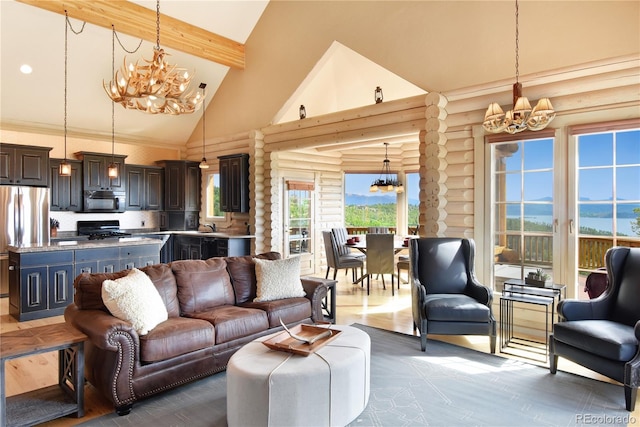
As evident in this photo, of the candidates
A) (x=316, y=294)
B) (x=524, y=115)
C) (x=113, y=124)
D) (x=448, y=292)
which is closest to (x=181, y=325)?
(x=316, y=294)

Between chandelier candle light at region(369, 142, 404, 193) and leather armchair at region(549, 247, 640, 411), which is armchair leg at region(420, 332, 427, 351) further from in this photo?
chandelier candle light at region(369, 142, 404, 193)

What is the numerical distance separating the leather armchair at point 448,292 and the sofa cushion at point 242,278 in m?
1.76

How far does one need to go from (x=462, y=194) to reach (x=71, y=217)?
23.5 ft

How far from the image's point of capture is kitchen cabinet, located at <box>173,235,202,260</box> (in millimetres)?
7734

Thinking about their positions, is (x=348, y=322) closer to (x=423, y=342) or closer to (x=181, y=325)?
(x=423, y=342)

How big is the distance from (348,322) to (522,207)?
249 centimetres

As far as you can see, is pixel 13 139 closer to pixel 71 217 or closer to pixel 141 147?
pixel 71 217

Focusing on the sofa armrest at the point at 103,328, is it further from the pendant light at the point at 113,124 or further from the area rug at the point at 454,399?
the pendant light at the point at 113,124

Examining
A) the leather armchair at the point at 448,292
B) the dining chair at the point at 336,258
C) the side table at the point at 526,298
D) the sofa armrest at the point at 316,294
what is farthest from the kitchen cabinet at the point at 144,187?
the side table at the point at 526,298

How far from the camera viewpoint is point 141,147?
8.61m

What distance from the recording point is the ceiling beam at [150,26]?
551 centimetres

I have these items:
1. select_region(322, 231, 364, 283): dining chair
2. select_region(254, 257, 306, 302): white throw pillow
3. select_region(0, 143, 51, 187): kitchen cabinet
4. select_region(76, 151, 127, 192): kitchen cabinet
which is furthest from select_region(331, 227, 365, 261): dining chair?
select_region(0, 143, 51, 187): kitchen cabinet

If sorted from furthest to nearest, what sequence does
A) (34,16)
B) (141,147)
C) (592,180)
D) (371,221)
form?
(371,221) → (141,147) → (34,16) → (592,180)

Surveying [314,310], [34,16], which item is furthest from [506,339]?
[34,16]
